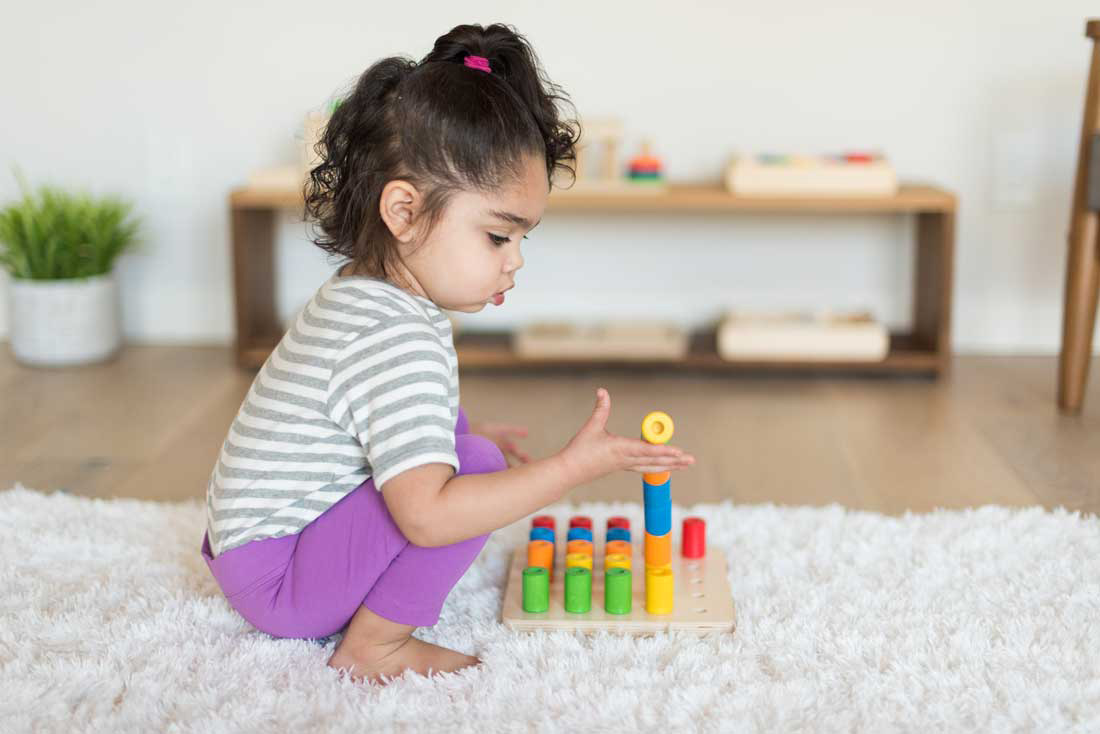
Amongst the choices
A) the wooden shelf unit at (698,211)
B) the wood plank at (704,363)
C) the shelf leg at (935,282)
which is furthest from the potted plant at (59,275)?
the shelf leg at (935,282)

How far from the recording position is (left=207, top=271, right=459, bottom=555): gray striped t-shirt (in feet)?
3.27

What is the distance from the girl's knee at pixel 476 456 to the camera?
42.7 inches

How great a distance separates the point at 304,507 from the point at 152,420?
996 millimetres

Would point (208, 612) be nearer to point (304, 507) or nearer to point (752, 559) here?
point (304, 507)

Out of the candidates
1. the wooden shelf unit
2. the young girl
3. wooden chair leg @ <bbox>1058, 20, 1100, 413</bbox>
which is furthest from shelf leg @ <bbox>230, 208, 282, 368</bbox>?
wooden chair leg @ <bbox>1058, 20, 1100, 413</bbox>

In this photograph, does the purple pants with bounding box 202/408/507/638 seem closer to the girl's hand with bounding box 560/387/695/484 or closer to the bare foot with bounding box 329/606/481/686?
the bare foot with bounding box 329/606/481/686

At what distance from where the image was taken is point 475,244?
106 cm

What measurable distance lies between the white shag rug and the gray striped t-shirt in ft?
0.44

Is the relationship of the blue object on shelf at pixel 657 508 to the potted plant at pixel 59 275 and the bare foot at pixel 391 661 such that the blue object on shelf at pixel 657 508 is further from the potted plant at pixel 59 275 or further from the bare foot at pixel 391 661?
the potted plant at pixel 59 275

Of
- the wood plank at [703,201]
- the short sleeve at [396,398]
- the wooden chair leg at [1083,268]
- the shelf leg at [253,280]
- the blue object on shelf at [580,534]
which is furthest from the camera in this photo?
the shelf leg at [253,280]

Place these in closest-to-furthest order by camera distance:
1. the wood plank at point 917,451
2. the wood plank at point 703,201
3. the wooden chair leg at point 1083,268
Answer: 1. the wood plank at point 917,451
2. the wooden chair leg at point 1083,268
3. the wood plank at point 703,201

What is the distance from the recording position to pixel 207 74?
2.46 m

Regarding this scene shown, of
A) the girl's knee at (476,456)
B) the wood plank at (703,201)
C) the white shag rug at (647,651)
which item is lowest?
the white shag rug at (647,651)

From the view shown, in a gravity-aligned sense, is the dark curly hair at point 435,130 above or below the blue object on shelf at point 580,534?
above
